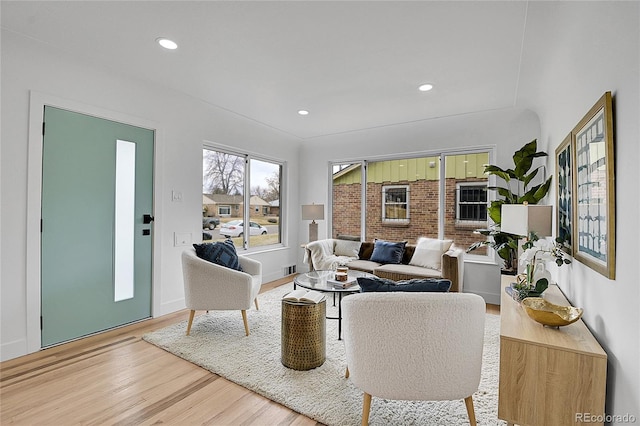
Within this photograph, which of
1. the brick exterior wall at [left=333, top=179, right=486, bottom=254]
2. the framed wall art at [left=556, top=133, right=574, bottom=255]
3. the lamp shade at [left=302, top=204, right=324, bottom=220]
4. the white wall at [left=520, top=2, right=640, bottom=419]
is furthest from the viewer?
the lamp shade at [left=302, top=204, right=324, bottom=220]

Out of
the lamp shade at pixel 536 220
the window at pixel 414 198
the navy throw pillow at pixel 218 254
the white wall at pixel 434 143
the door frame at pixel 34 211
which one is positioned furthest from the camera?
the window at pixel 414 198

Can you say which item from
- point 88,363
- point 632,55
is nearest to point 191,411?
point 88,363

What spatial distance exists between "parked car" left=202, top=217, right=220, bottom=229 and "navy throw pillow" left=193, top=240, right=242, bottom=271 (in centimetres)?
99

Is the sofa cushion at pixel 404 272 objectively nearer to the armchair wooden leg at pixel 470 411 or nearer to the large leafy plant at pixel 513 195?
the large leafy plant at pixel 513 195

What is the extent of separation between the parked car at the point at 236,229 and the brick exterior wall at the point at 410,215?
145 centimetres

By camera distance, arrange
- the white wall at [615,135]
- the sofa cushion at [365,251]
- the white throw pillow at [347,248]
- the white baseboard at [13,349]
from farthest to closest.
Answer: the white throw pillow at [347,248] → the sofa cushion at [365,251] → the white baseboard at [13,349] → the white wall at [615,135]

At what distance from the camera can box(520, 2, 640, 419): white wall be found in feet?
3.77

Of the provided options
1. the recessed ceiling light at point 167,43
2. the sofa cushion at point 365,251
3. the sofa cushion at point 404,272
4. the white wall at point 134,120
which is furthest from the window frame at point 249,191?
the sofa cushion at point 404,272

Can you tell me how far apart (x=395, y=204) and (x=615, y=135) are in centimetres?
402

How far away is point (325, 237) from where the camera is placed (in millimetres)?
5805

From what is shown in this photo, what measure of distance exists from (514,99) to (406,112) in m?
1.31

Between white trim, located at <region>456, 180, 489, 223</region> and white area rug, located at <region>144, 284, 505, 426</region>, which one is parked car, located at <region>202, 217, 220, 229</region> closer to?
white area rug, located at <region>144, 284, 505, 426</region>

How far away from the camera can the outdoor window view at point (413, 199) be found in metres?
4.62

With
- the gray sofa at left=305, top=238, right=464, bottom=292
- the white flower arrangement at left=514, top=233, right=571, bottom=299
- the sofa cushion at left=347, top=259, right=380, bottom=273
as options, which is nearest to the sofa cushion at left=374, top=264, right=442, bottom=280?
the gray sofa at left=305, top=238, right=464, bottom=292
